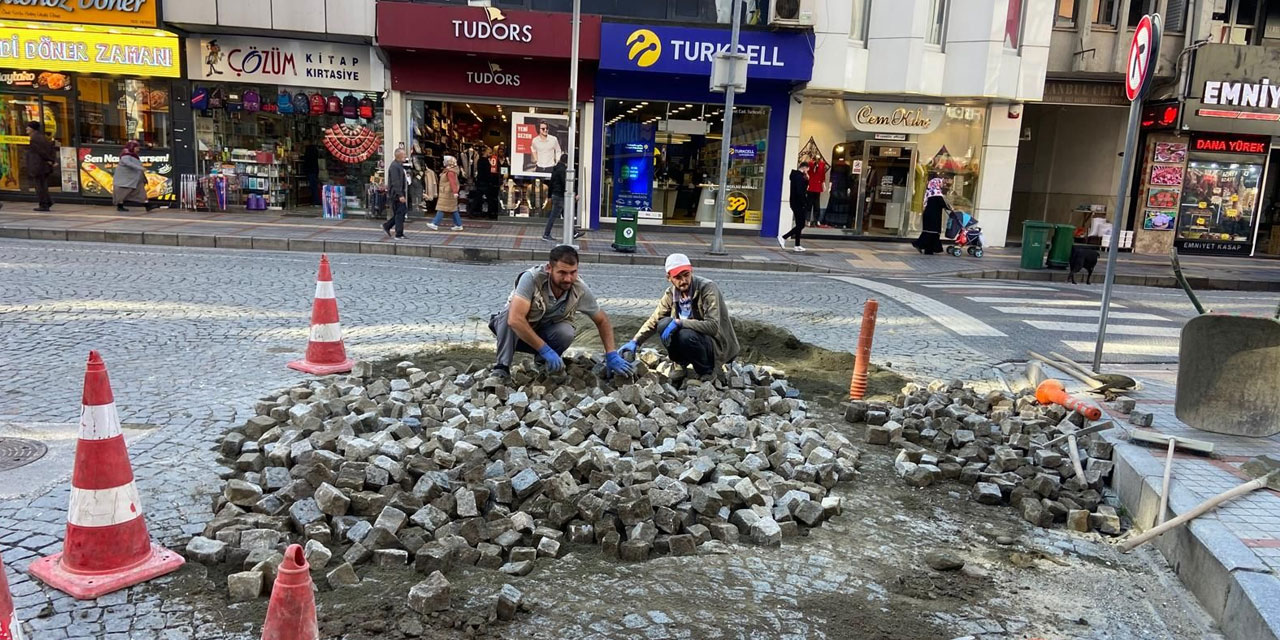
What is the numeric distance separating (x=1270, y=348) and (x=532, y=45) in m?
15.9

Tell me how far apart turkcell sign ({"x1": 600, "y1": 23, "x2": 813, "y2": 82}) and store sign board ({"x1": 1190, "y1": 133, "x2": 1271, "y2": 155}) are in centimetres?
1064

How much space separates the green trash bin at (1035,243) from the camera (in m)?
16.7

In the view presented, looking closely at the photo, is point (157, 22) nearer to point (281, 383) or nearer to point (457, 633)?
point (281, 383)

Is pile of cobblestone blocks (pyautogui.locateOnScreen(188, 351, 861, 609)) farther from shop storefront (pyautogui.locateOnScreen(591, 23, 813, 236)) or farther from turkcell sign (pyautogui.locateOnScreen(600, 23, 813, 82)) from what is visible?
shop storefront (pyautogui.locateOnScreen(591, 23, 813, 236))

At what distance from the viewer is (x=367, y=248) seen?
1517 centimetres

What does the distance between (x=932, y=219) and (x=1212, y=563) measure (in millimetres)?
16479

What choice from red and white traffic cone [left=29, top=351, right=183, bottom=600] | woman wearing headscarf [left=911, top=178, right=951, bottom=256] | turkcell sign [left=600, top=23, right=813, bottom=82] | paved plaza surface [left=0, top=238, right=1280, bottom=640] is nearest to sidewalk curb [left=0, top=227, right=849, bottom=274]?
paved plaza surface [left=0, top=238, right=1280, bottom=640]

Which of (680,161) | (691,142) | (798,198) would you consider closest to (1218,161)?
(798,198)

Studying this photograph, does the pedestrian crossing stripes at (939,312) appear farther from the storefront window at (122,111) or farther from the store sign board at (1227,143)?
the storefront window at (122,111)

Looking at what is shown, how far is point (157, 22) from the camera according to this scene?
17797 mm

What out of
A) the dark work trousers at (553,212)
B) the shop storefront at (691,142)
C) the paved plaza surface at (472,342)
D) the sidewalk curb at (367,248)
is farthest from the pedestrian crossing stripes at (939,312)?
the shop storefront at (691,142)

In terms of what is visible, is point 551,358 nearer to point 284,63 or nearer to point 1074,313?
point 1074,313

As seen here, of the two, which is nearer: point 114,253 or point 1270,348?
point 1270,348

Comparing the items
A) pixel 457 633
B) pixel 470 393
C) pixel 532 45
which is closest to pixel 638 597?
pixel 457 633
